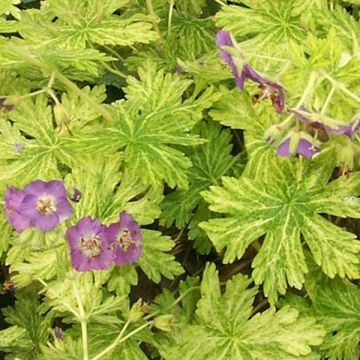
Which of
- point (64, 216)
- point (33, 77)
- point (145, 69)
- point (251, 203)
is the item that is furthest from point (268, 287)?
point (33, 77)

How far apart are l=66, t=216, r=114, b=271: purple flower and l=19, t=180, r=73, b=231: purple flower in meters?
0.05

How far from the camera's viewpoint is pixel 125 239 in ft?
4.73

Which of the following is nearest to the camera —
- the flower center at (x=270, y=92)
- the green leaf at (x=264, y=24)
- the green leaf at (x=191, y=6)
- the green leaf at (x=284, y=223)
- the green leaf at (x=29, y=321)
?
the flower center at (x=270, y=92)

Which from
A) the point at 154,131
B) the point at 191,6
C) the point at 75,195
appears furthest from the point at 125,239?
the point at 191,6

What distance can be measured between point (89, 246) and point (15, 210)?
0.13 m

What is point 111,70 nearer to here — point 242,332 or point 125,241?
point 125,241

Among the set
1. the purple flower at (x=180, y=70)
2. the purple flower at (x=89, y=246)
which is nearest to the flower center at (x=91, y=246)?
the purple flower at (x=89, y=246)

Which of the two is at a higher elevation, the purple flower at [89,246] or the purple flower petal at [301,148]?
the purple flower petal at [301,148]

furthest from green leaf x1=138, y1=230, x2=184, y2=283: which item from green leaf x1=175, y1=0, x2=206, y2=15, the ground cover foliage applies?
green leaf x1=175, y1=0, x2=206, y2=15

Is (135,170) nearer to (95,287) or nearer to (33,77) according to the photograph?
(95,287)

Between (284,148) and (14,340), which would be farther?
(14,340)

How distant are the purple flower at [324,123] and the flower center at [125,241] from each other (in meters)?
0.36

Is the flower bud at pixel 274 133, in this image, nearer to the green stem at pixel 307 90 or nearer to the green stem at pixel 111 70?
the green stem at pixel 307 90

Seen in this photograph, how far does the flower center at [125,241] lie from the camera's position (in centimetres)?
144
